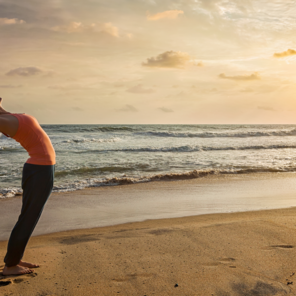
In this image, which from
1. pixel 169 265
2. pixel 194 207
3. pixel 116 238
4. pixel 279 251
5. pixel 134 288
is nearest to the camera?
pixel 134 288

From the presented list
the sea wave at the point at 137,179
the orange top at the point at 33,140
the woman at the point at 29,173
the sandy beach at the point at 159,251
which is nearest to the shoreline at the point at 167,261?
the sandy beach at the point at 159,251

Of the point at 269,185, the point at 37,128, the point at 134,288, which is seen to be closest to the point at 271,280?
the point at 134,288

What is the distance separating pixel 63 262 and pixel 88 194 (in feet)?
13.6

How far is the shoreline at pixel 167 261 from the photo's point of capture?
8.37ft

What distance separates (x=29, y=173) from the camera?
8.60 feet

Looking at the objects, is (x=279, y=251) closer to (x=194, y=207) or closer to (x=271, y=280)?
(x=271, y=280)

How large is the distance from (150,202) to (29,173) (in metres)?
4.00

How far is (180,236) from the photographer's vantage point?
3834 mm

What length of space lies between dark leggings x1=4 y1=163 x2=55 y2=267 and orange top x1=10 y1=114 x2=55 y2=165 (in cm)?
7

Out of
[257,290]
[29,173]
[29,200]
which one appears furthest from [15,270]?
[257,290]

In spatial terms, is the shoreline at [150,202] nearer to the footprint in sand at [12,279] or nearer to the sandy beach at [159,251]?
the sandy beach at [159,251]

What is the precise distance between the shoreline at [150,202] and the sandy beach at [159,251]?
3 cm

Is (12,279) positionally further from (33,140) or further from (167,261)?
(167,261)

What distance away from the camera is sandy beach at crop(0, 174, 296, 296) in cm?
258
